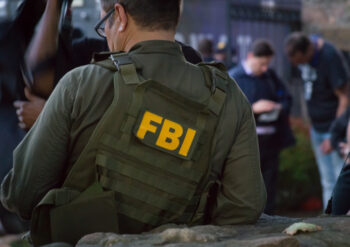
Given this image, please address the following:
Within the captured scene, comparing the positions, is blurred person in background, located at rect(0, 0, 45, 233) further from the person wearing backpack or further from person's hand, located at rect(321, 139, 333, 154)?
person's hand, located at rect(321, 139, 333, 154)

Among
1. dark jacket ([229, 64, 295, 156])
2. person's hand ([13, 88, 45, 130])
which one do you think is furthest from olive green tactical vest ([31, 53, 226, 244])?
dark jacket ([229, 64, 295, 156])

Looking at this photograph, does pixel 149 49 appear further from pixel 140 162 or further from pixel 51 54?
pixel 51 54

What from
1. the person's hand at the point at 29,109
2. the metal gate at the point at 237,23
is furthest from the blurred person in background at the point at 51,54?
the metal gate at the point at 237,23

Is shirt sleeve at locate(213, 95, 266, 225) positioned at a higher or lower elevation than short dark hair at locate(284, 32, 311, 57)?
lower

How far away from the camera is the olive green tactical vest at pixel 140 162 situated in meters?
2.48

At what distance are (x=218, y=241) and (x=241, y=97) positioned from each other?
614 millimetres

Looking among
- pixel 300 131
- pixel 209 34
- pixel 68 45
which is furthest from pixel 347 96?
pixel 68 45

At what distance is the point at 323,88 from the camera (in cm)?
783

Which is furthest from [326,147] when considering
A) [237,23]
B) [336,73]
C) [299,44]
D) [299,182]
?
[237,23]

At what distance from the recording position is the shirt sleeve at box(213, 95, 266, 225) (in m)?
2.72

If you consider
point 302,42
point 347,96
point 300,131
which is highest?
point 302,42

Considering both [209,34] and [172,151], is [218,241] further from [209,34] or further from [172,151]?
[209,34]

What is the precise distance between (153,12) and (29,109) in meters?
1.09

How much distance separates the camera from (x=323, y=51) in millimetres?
7816
